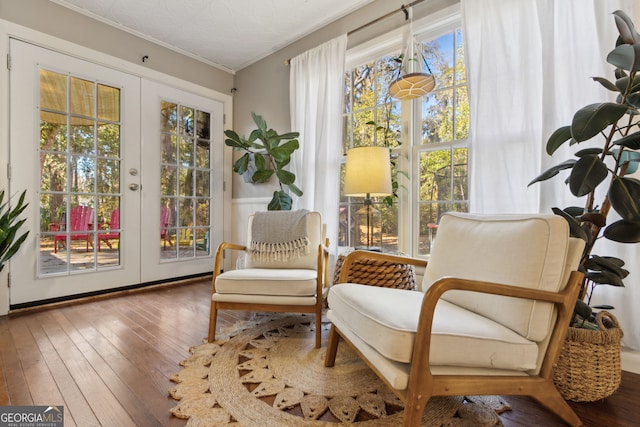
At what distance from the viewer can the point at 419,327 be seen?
3.03ft

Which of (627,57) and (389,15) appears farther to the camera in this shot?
(389,15)

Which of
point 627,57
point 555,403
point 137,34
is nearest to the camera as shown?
point 555,403

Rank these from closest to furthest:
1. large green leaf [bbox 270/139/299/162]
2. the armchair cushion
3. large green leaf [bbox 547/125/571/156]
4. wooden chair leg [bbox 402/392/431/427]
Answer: wooden chair leg [bbox 402/392/431/427]
large green leaf [bbox 547/125/571/156]
the armchair cushion
large green leaf [bbox 270/139/299/162]


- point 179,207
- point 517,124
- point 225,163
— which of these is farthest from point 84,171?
point 517,124

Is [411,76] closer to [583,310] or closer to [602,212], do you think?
[602,212]

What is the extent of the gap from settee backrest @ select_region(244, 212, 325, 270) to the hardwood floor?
17.5 inches

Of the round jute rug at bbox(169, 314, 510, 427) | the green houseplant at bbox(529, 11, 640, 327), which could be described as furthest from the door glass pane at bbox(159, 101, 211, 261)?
the green houseplant at bbox(529, 11, 640, 327)

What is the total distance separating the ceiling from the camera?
2.62 meters

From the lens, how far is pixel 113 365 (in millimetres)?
1532

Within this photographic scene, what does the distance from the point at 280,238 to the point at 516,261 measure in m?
1.48

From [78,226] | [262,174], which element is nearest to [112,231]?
[78,226]

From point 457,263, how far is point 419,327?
0.55 meters

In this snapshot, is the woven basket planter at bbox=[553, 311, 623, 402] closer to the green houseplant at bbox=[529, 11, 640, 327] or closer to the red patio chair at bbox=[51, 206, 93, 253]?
the green houseplant at bbox=[529, 11, 640, 327]

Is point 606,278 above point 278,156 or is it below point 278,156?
below
